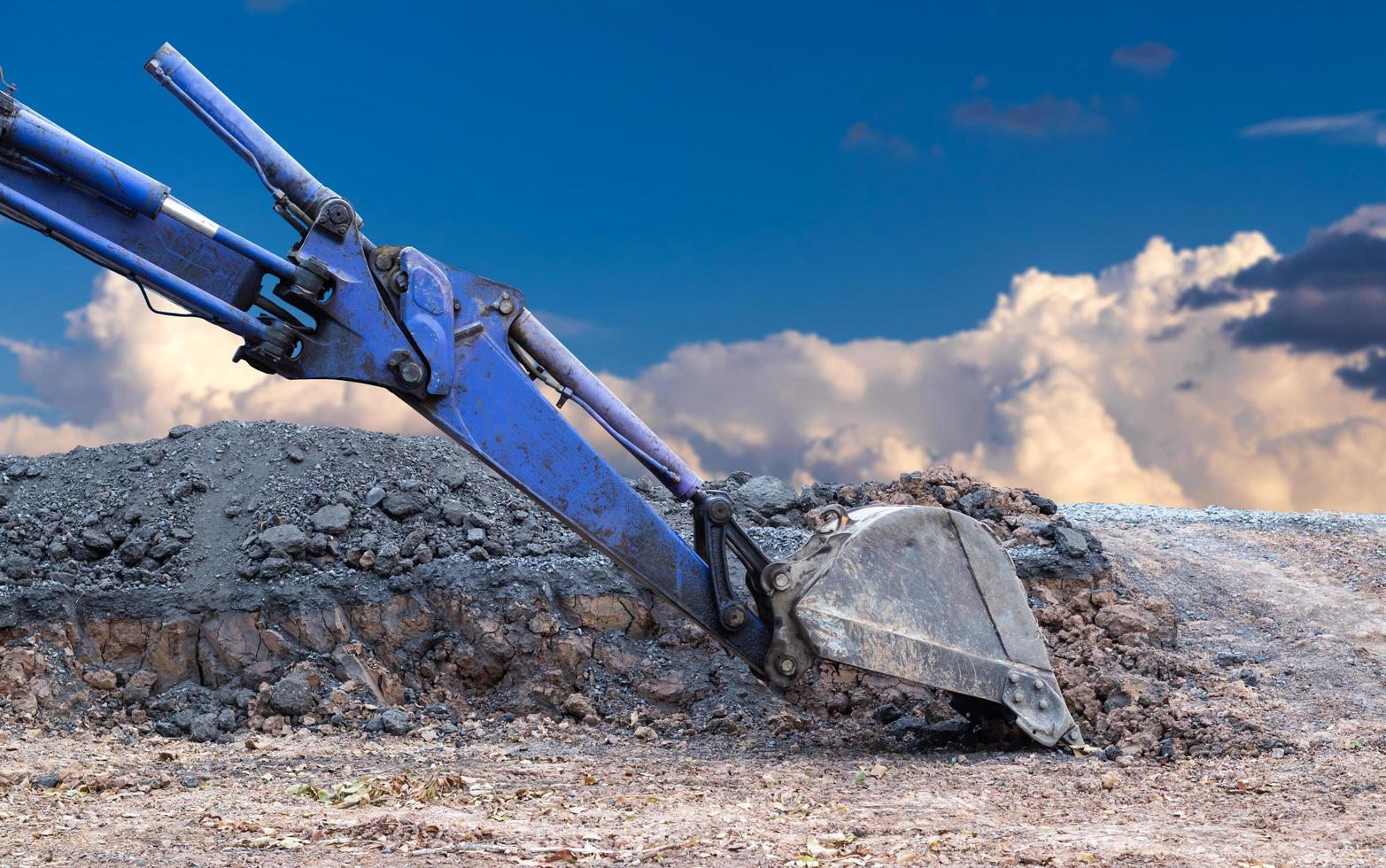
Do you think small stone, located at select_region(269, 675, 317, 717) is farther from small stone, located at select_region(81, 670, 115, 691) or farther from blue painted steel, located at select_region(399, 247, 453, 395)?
blue painted steel, located at select_region(399, 247, 453, 395)

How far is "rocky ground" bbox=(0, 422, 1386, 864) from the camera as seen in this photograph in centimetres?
587

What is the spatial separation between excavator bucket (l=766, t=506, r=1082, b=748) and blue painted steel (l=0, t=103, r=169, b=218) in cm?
353

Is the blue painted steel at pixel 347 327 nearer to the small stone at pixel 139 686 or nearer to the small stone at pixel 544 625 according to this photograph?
the small stone at pixel 544 625

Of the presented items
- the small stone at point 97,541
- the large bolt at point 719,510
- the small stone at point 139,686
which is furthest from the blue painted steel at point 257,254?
the small stone at point 97,541

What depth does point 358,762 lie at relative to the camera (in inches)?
292

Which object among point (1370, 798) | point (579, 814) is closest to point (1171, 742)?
point (1370, 798)

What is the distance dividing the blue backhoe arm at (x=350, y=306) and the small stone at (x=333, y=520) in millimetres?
3305

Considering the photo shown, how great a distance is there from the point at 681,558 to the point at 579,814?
154cm

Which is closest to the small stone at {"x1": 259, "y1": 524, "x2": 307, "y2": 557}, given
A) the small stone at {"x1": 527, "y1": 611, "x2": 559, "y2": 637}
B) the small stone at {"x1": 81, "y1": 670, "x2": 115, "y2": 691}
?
the small stone at {"x1": 81, "y1": 670, "x2": 115, "y2": 691}

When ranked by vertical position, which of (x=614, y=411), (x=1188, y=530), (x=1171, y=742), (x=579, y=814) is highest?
A: (x=1188, y=530)

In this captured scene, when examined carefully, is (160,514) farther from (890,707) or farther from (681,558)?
(890,707)

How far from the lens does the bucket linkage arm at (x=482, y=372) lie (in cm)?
589

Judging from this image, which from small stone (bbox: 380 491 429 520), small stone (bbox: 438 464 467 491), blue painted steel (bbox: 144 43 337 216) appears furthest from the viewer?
small stone (bbox: 438 464 467 491)

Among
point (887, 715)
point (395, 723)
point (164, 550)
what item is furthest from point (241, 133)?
point (887, 715)
